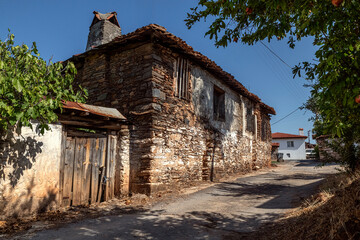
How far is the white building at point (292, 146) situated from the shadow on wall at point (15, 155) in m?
37.9

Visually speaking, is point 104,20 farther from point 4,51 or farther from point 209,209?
point 209,209

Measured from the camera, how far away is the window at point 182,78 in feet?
25.9

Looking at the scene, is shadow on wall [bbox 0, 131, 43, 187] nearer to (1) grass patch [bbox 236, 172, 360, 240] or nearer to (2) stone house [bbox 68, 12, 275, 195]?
(2) stone house [bbox 68, 12, 275, 195]

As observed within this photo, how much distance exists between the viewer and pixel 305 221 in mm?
3404

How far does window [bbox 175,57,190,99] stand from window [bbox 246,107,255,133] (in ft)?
19.9

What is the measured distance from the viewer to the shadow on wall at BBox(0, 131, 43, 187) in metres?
4.38

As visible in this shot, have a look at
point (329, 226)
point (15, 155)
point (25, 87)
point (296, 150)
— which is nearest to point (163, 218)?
point (329, 226)

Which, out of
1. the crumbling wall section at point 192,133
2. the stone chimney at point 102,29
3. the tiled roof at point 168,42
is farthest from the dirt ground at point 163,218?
the stone chimney at point 102,29

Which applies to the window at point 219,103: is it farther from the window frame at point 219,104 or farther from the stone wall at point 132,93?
the stone wall at point 132,93

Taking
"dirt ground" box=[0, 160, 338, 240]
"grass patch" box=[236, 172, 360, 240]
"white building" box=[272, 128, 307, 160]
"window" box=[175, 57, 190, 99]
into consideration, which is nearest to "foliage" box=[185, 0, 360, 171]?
"grass patch" box=[236, 172, 360, 240]

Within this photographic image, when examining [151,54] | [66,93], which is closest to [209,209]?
[66,93]

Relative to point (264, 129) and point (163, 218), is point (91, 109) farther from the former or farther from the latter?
point (264, 129)

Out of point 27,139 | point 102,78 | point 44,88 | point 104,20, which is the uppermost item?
point 104,20

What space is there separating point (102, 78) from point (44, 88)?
4.33m
